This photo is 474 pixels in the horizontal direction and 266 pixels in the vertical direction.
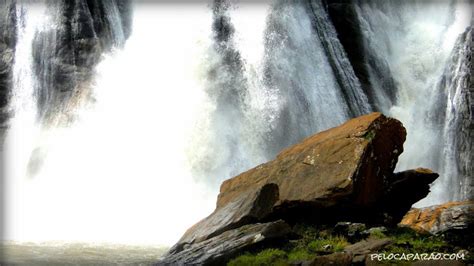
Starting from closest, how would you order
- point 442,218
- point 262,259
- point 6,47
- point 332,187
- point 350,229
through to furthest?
point 262,259, point 350,229, point 332,187, point 442,218, point 6,47

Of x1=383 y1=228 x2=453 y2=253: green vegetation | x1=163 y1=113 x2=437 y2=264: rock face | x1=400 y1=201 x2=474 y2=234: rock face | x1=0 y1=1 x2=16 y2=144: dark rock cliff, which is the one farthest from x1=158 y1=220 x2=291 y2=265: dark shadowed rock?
x1=0 y1=1 x2=16 y2=144: dark rock cliff

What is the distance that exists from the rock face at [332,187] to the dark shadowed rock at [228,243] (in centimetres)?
6

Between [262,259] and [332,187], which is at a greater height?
[332,187]

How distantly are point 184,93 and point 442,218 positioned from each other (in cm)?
1331

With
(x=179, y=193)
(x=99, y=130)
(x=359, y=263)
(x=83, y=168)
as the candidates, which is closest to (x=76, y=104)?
(x=99, y=130)

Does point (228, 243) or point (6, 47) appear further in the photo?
point (6, 47)

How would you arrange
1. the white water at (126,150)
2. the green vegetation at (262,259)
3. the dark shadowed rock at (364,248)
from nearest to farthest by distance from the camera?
the dark shadowed rock at (364,248), the green vegetation at (262,259), the white water at (126,150)

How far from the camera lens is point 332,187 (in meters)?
9.75

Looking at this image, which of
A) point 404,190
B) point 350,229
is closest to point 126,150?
point 404,190

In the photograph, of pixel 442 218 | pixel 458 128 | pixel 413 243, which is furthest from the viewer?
pixel 458 128

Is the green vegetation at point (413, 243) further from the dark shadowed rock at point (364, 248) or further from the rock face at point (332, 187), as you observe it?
the rock face at point (332, 187)

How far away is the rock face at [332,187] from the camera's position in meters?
9.75

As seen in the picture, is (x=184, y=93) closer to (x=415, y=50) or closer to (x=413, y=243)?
(x=415, y=50)

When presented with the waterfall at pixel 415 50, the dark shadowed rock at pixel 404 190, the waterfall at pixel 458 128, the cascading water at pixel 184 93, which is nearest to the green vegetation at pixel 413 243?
the dark shadowed rock at pixel 404 190
